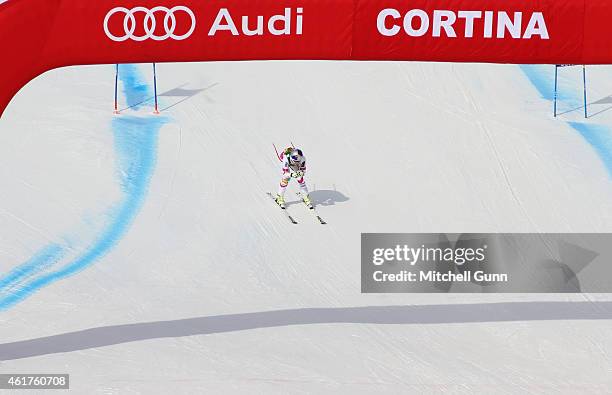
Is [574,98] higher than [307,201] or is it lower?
higher

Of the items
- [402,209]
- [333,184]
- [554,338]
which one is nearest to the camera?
[554,338]

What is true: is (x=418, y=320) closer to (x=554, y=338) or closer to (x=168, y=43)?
(x=554, y=338)

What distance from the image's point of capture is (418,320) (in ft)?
42.0

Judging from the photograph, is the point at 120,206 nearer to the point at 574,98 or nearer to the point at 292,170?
the point at 292,170

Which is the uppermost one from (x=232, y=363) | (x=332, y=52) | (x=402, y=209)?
(x=332, y=52)

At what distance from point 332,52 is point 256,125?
912 centimetres

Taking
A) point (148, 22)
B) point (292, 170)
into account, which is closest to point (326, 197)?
point (292, 170)

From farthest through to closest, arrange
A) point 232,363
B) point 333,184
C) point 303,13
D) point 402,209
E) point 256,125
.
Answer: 1. point 256,125
2. point 333,184
3. point 402,209
4. point 232,363
5. point 303,13

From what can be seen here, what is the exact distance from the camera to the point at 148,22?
9961 mm

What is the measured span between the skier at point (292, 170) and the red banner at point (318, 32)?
564 centimetres

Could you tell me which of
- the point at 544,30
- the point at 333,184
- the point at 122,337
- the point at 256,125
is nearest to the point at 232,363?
the point at 122,337

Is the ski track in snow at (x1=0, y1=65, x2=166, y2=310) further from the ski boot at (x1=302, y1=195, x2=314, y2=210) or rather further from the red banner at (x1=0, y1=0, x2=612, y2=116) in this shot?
the red banner at (x1=0, y1=0, x2=612, y2=116)

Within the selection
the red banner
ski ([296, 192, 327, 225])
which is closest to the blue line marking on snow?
ski ([296, 192, 327, 225])

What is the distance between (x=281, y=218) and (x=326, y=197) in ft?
4.05
